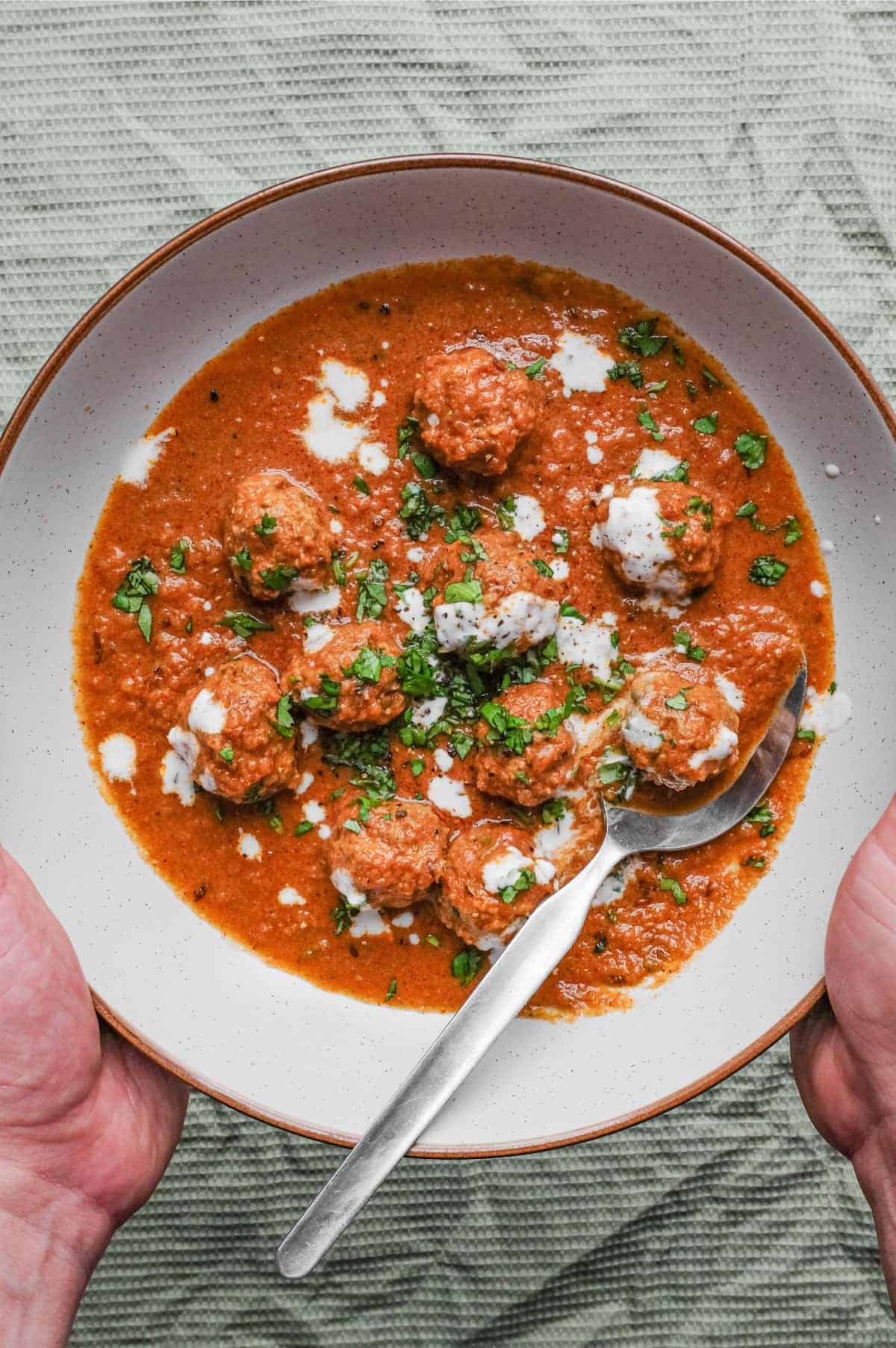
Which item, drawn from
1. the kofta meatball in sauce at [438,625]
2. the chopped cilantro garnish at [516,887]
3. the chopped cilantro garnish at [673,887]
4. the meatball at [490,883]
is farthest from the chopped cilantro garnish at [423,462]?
the chopped cilantro garnish at [673,887]

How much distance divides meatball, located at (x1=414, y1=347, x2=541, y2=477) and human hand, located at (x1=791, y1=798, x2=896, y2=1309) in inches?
70.8

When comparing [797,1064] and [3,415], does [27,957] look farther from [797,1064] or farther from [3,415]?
[797,1064]

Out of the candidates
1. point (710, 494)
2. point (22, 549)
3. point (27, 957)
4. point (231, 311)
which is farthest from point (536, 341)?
point (27, 957)

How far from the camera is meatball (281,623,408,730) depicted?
3699 mm

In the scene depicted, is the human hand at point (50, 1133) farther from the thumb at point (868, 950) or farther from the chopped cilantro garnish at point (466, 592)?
the thumb at point (868, 950)

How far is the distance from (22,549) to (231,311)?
3.73ft

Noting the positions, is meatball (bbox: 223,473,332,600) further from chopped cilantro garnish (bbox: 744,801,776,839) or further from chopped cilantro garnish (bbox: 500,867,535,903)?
chopped cilantro garnish (bbox: 744,801,776,839)

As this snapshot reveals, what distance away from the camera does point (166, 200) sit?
416cm

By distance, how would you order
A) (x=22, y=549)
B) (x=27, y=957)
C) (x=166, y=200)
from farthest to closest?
(x=166, y=200), (x=22, y=549), (x=27, y=957)

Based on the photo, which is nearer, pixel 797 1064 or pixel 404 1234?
pixel 797 1064

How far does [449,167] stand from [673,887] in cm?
267

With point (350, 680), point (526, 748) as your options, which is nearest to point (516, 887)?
point (526, 748)

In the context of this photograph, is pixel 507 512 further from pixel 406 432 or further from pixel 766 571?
pixel 766 571

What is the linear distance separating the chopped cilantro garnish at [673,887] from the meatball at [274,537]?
1699mm
